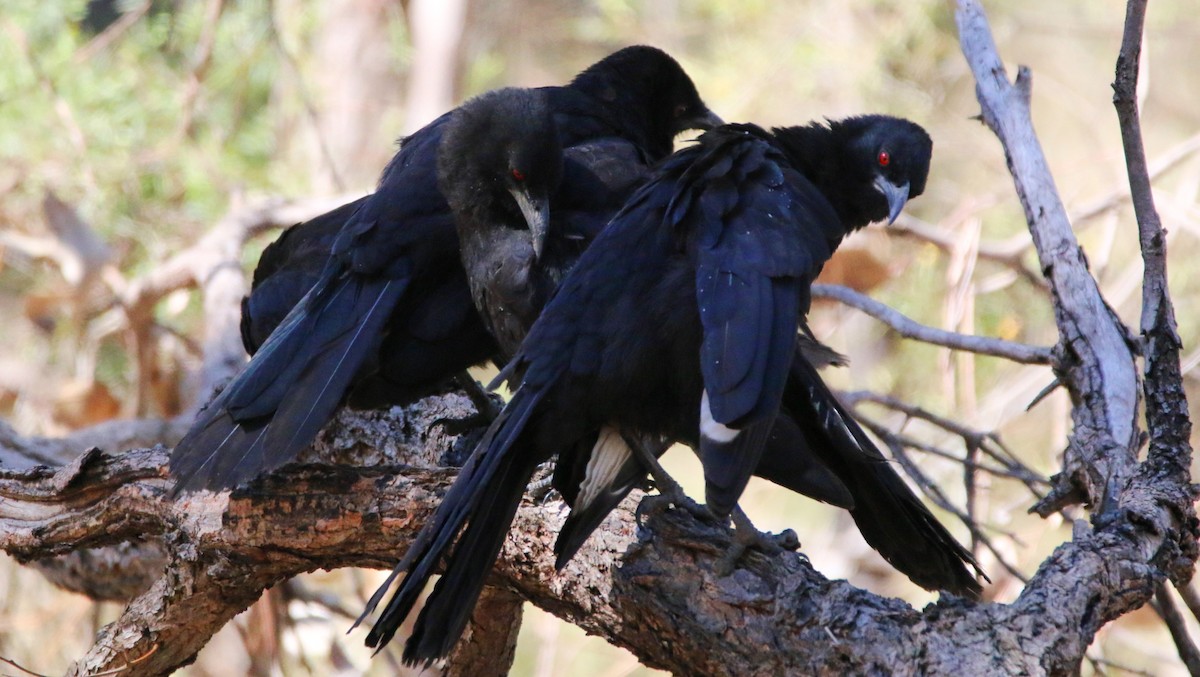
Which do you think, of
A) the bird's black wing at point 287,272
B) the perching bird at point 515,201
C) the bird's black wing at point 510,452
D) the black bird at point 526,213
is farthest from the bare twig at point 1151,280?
the bird's black wing at point 287,272

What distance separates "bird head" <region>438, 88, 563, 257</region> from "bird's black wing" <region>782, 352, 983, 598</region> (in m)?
0.83

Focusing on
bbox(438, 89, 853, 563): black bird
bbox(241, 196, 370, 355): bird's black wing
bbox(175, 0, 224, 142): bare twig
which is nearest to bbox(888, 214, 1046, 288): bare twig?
bbox(438, 89, 853, 563): black bird

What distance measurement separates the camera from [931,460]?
6.51 meters

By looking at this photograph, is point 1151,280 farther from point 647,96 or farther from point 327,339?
point 647,96

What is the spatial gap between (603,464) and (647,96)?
224 centimetres

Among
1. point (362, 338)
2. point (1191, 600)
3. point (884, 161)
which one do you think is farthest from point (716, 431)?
point (884, 161)

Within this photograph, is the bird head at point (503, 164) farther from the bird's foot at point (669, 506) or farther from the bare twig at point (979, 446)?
the bare twig at point (979, 446)

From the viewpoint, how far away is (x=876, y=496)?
302 centimetres

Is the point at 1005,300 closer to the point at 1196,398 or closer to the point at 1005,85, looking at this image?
the point at 1196,398

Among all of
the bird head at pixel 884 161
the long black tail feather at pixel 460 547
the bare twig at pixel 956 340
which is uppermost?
the bird head at pixel 884 161

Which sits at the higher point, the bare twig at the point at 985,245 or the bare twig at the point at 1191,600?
the bare twig at the point at 985,245

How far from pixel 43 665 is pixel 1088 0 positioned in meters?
8.69

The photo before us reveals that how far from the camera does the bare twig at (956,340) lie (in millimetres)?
3314

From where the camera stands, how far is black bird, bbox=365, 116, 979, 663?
7.92ft
